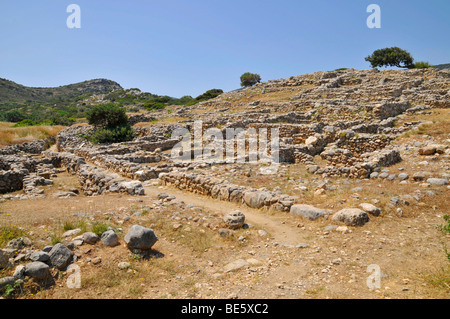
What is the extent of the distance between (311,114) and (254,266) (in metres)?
19.0

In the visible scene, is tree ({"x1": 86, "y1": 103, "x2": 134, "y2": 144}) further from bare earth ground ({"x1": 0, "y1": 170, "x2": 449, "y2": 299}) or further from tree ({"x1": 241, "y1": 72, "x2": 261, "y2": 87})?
tree ({"x1": 241, "y1": 72, "x2": 261, "y2": 87})

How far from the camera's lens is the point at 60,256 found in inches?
172

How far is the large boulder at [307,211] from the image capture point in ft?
21.5

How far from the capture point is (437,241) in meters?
5.06

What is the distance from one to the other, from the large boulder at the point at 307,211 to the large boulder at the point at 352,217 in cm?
39

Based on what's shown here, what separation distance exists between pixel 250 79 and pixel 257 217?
58.9 meters

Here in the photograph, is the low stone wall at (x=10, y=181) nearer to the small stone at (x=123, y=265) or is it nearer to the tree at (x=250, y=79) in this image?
the small stone at (x=123, y=265)

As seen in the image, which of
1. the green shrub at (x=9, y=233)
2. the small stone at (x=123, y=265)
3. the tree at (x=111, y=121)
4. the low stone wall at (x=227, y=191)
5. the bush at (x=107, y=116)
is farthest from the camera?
the bush at (x=107, y=116)

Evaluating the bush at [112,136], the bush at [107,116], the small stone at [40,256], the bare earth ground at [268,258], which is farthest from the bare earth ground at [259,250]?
the bush at [107,116]

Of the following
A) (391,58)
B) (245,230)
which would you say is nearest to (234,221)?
(245,230)

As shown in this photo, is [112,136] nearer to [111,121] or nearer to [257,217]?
[111,121]

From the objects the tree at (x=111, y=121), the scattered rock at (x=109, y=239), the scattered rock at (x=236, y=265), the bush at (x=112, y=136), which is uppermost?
the tree at (x=111, y=121)
